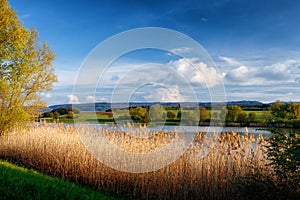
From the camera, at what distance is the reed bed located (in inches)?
273

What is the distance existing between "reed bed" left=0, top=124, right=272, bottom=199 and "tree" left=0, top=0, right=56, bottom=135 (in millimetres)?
5149

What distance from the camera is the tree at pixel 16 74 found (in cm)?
1377

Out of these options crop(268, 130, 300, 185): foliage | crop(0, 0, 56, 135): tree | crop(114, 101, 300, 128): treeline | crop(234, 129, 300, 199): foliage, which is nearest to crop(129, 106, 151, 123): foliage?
crop(114, 101, 300, 128): treeline

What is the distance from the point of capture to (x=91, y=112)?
1176cm

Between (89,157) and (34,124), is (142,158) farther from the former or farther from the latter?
(34,124)

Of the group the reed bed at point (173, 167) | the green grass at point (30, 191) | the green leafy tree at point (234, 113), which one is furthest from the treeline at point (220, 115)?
the green leafy tree at point (234, 113)

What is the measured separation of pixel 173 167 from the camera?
740cm

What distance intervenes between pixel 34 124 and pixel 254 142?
10490 mm

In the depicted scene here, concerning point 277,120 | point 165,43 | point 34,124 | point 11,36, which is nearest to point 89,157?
point 165,43

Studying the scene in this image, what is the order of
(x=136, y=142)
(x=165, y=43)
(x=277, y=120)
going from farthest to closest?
(x=165, y=43)
(x=136, y=142)
(x=277, y=120)

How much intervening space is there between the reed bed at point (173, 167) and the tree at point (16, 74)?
5.15 metres

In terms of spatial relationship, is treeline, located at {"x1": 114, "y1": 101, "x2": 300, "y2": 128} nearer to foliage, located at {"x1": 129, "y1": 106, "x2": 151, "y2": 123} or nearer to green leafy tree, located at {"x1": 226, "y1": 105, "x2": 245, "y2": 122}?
foliage, located at {"x1": 129, "y1": 106, "x2": 151, "y2": 123}

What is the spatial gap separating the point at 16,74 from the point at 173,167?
9.79 m

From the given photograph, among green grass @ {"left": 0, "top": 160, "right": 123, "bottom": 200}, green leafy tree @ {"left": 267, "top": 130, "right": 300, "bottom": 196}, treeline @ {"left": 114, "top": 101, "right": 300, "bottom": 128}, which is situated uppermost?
treeline @ {"left": 114, "top": 101, "right": 300, "bottom": 128}
